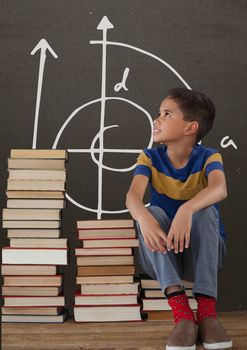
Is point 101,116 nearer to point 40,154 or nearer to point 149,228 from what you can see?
point 40,154

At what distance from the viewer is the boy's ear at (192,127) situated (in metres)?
2.44

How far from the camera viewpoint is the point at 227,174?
10.7 ft

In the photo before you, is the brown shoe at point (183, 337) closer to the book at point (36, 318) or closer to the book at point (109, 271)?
the book at point (109, 271)

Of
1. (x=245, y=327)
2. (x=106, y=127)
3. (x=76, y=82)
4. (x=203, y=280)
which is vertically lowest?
(x=245, y=327)

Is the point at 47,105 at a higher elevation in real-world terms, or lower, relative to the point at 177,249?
higher

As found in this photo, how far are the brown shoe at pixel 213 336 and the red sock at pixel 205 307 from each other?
0.02 metres

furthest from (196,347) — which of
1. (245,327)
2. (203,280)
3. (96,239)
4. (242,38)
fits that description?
(242,38)

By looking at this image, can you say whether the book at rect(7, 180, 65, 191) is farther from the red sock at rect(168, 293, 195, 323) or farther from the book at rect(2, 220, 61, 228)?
the red sock at rect(168, 293, 195, 323)

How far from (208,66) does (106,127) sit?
0.66 metres

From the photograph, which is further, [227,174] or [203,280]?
[227,174]

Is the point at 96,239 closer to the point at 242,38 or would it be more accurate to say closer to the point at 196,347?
the point at 196,347

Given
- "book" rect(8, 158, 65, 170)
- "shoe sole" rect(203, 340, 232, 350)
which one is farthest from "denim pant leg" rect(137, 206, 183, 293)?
"book" rect(8, 158, 65, 170)

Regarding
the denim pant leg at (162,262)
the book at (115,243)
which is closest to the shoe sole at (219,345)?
the denim pant leg at (162,262)

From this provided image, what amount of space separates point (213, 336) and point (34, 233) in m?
1.00
